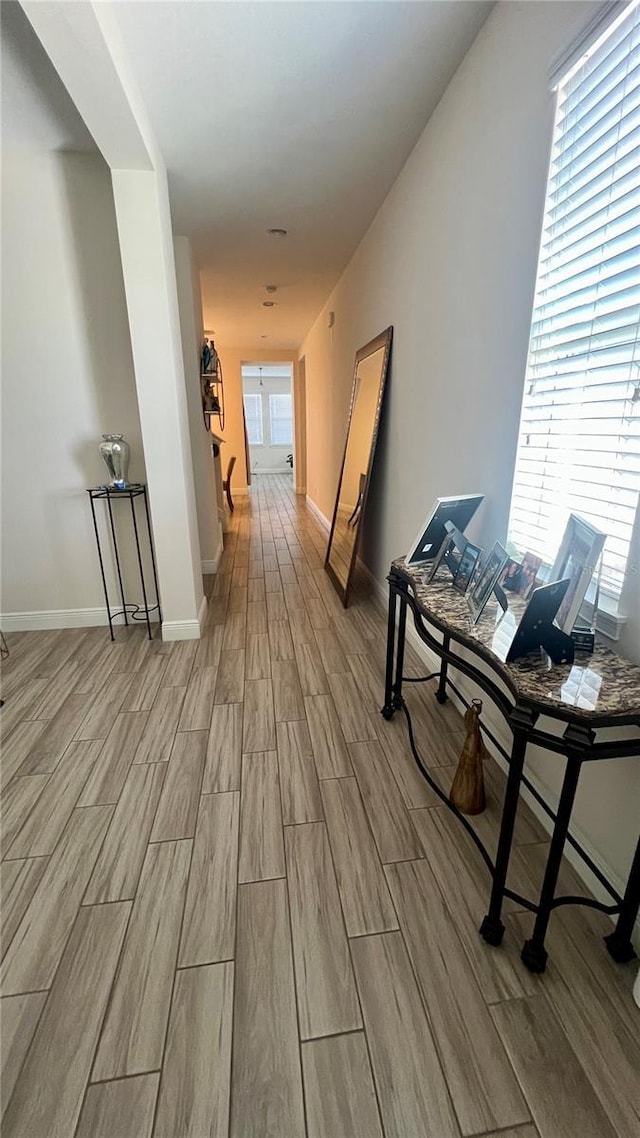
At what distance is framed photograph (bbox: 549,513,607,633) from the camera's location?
3.64ft

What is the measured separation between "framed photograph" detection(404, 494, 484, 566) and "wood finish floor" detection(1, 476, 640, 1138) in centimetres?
77

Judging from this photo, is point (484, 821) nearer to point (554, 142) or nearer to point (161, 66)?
point (554, 142)

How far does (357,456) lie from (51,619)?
2.45m

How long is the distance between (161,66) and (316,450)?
4.88 meters

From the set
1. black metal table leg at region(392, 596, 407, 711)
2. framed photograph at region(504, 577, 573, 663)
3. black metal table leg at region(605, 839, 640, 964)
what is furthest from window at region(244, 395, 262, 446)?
black metal table leg at region(605, 839, 640, 964)

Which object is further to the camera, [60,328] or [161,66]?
[60,328]

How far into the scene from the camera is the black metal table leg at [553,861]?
975mm

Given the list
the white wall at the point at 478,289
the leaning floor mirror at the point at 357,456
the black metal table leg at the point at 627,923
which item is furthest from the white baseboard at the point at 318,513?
the black metal table leg at the point at 627,923

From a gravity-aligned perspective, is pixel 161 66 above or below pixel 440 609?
above

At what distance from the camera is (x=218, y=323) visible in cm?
616

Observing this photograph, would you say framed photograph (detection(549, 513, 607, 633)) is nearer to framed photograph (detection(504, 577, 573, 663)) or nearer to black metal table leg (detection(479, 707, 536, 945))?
framed photograph (detection(504, 577, 573, 663))

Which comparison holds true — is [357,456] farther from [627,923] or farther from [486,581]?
[627,923]

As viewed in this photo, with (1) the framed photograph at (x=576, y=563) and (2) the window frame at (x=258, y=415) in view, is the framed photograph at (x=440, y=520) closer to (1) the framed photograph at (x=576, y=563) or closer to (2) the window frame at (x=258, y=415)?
(1) the framed photograph at (x=576, y=563)

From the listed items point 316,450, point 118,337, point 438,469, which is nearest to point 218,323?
point 316,450
